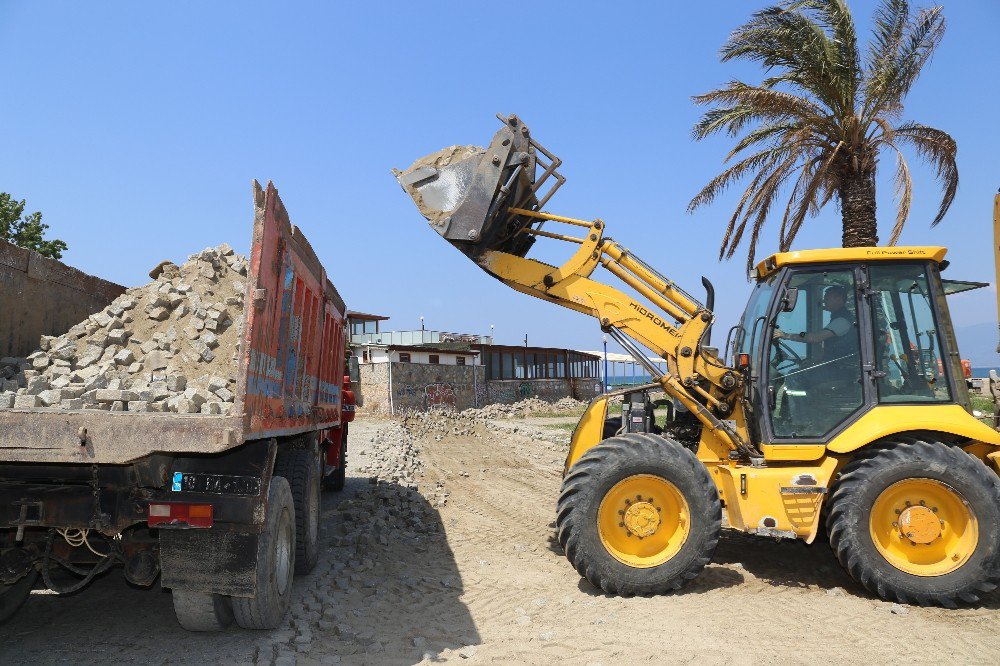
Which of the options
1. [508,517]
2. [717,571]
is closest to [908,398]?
[717,571]

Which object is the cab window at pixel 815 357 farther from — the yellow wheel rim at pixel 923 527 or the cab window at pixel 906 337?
the yellow wheel rim at pixel 923 527

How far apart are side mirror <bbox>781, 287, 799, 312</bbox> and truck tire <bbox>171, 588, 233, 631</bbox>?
4.84m

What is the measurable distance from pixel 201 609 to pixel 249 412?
136 centimetres

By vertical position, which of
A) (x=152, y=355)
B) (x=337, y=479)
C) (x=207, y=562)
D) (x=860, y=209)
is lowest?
(x=337, y=479)

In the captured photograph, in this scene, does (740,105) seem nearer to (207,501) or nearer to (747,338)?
(747,338)

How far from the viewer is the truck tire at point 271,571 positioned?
4246 millimetres

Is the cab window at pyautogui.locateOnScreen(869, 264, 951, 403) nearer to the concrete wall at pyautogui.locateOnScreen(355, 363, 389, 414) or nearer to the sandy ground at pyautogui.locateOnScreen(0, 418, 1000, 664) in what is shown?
the sandy ground at pyautogui.locateOnScreen(0, 418, 1000, 664)

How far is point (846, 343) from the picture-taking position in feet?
19.9

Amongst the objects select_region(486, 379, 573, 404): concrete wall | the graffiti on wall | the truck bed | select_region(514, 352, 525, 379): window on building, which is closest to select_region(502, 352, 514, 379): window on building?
select_region(514, 352, 525, 379): window on building

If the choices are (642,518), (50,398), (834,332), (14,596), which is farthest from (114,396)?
(834,332)

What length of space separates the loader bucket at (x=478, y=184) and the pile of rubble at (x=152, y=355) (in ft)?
5.87

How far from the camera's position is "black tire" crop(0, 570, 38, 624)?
4.83 m

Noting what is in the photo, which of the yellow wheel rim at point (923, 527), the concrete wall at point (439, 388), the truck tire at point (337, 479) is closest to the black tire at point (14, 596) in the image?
the truck tire at point (337, 479)

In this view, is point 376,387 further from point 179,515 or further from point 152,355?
point 179,515
